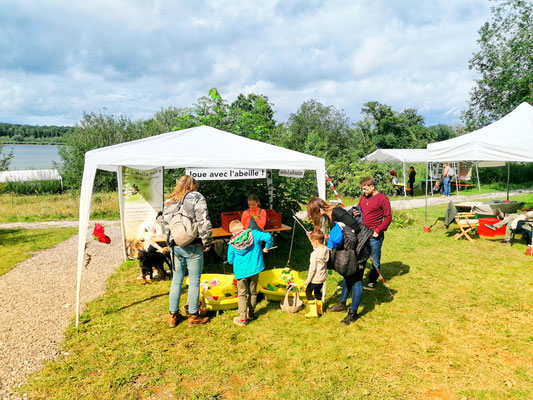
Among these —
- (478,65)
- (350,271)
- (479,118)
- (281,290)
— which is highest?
(478,65)

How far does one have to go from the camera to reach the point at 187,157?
16.3 feet

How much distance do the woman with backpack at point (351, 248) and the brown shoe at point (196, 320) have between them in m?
1.72

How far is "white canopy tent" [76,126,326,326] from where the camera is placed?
4520 mm

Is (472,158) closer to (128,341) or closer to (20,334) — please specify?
(128,341)

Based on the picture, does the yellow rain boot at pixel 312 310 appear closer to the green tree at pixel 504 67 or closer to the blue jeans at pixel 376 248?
the blue jeans at pixel 376 248

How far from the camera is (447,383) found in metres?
3.18

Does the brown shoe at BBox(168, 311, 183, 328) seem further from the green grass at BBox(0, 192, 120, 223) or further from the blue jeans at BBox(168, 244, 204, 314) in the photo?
the green grass at BBox(0, 192, 120, 223)

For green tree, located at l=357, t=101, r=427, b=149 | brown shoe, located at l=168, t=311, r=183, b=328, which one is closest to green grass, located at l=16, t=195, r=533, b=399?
brown shoe, located at l=168, t=311, r=183, b=328

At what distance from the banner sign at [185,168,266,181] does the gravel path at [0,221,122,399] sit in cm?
178

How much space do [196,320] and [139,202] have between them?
3887mm

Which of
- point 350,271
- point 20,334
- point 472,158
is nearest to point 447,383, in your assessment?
point 350,271

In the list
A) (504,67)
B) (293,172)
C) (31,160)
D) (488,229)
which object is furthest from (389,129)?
(31,160)

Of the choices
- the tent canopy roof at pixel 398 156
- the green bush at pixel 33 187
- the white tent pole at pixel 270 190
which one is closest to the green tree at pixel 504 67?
the tent canopy roof at pixel 398 156

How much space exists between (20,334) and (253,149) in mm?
3881
